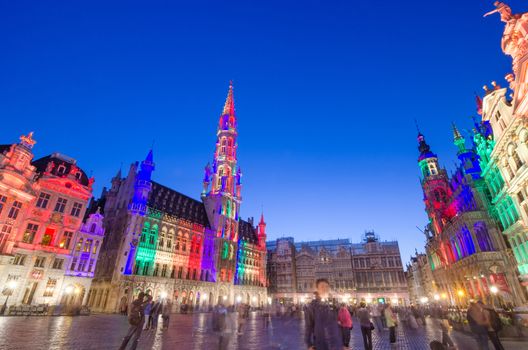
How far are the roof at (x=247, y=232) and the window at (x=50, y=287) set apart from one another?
43455 millimetres

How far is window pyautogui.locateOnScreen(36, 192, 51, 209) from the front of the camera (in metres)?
33.1

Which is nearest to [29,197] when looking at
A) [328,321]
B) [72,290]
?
[72,290]

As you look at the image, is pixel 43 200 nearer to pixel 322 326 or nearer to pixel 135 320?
pixel 135 320

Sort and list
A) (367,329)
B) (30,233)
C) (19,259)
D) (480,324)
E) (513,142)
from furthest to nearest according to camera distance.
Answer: (30,233) → (19,259) → (513,142) → (367,329) → (480,324)

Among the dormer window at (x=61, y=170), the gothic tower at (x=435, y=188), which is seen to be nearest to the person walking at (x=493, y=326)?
the gothic tower at (x=435, y=188)

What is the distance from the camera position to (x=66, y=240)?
34688mm

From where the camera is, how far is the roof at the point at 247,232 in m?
74.5

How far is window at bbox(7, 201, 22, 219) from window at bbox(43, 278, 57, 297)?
8490 millimetres

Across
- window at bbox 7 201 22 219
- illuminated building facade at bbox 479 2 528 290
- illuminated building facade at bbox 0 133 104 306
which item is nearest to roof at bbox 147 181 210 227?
illuminated building facade at bbox 0 133 104 306

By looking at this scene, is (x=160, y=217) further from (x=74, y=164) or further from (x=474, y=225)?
(x=474, y=225)

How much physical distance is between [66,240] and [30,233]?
12.8ft

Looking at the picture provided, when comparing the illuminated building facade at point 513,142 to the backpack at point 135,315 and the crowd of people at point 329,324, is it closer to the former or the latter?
the crowd of people at point 329,324

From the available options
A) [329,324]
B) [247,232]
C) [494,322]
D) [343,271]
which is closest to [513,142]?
[494,322]

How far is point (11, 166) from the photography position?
97.8 ft
